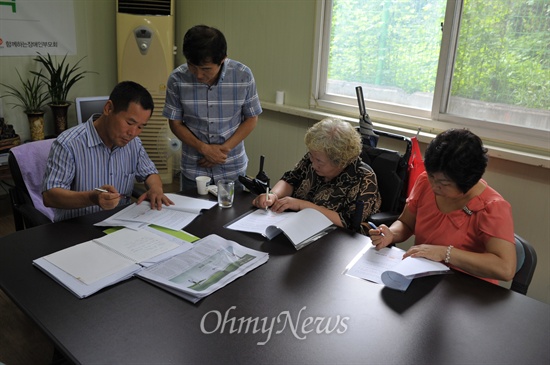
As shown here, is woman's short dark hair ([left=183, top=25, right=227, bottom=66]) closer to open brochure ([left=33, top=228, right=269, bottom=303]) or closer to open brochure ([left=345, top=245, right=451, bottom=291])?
open brochure ([left=33, top=228, right=269, bottom=303])

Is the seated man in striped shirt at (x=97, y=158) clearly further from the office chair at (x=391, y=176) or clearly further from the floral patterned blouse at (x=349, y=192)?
the office chair at (x=391, y=176)

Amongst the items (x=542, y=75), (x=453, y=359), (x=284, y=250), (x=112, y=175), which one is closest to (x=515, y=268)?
(x=453, y=359)

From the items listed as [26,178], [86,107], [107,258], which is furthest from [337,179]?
[86,107]

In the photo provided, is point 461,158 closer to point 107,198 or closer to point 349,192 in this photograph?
point 349,192

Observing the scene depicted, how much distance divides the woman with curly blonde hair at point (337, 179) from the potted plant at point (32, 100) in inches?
104

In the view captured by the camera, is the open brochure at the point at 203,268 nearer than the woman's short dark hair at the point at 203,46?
Yes

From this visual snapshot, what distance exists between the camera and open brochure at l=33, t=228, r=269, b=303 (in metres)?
1.34

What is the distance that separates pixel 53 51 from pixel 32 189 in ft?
7.23

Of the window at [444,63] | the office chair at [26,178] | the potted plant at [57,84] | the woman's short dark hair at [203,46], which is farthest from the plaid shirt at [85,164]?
the potted plant at [57,84]

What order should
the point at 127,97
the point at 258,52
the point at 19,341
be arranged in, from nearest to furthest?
the point at 127,97 → the point at 19,341 → the point at 258,52

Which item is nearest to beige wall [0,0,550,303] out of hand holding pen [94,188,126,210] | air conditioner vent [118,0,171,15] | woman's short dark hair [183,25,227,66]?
air conditioner vent [118,0,171,15]

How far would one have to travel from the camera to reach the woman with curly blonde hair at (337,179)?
194cm

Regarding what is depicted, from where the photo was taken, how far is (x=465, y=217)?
5.26ft

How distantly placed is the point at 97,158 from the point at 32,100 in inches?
94.7
